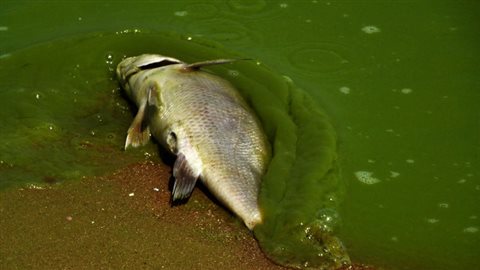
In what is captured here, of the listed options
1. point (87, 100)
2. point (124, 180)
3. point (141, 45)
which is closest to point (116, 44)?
point (141, 45)

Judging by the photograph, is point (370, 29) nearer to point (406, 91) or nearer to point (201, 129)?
point (406, 91)

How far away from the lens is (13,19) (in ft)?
21.1

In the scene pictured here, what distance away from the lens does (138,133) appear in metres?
4.84

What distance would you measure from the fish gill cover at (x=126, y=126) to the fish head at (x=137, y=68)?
0.58 ft

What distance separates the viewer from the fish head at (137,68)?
5172mm

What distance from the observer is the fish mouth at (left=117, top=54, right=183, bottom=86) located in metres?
5.25

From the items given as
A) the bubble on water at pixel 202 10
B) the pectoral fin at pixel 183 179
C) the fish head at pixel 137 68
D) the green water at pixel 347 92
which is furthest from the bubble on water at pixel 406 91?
the pectoral fin at pixel 183 179

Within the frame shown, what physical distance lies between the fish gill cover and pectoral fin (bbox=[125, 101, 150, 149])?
0.13 meters

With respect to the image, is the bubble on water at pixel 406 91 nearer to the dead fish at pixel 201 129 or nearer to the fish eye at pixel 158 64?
the dead fish at pixel 201 129

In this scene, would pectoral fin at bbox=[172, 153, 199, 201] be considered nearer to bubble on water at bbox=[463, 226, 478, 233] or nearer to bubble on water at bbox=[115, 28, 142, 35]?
bubble on water at bbox=[463, 226, 478, 233]

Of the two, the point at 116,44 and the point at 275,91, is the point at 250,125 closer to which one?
the point at 275,91

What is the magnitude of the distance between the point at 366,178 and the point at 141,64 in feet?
5.90

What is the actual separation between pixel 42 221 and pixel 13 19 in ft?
9.09

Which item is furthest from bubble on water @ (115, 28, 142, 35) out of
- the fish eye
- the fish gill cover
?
the fish eye
